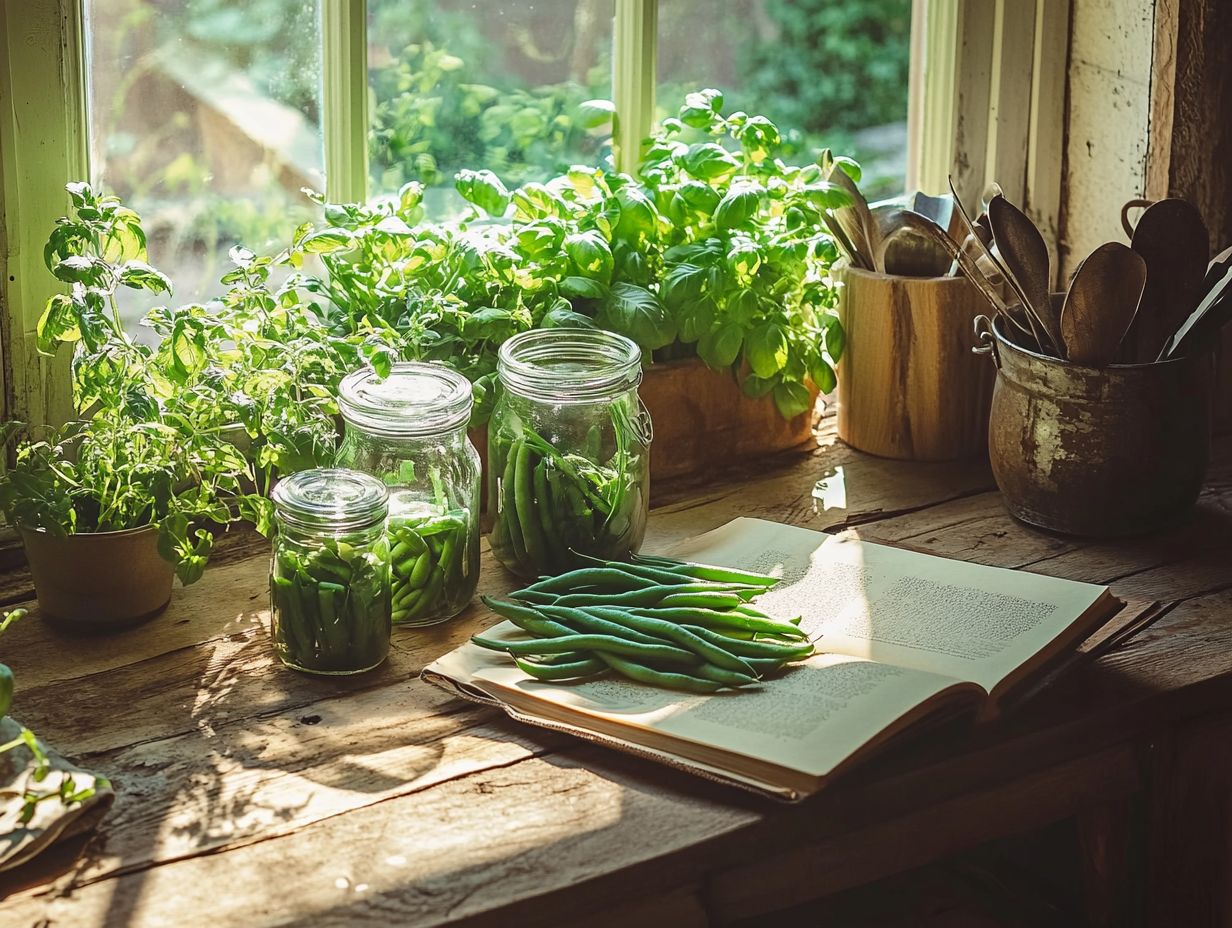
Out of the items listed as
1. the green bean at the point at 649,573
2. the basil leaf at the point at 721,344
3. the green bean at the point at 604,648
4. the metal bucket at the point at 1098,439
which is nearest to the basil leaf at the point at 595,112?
the basil leaf at the point at 721,344

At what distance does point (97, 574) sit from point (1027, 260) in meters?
0.99

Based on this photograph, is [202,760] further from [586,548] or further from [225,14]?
[225,14]

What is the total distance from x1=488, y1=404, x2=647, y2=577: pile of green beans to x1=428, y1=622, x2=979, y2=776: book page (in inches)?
7.1

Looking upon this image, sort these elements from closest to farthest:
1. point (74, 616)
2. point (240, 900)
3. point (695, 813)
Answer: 1. point (240, 900)
2. point (695, 813)
3. point (74, 616)

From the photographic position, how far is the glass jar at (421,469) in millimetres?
1364

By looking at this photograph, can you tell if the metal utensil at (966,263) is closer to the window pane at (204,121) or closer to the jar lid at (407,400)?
Result: the jar lid at (407,400)

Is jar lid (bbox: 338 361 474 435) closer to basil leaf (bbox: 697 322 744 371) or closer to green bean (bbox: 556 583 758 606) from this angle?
green bean (bbox: 556 583 758 606)

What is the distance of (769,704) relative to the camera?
122cm

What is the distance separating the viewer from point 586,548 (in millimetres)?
1468

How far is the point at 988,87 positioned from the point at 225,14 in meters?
1.00

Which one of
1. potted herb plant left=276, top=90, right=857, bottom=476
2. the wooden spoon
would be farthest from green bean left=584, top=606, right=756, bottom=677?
the wooden spoon

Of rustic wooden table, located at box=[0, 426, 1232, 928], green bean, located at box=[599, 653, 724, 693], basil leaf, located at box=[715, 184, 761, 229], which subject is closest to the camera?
rustic wooden table, located at box=[0, 426, 1232, 928]

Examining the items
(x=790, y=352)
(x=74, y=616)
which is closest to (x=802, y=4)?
(x=790, y=352)

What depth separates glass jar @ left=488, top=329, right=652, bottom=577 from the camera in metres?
1.45
